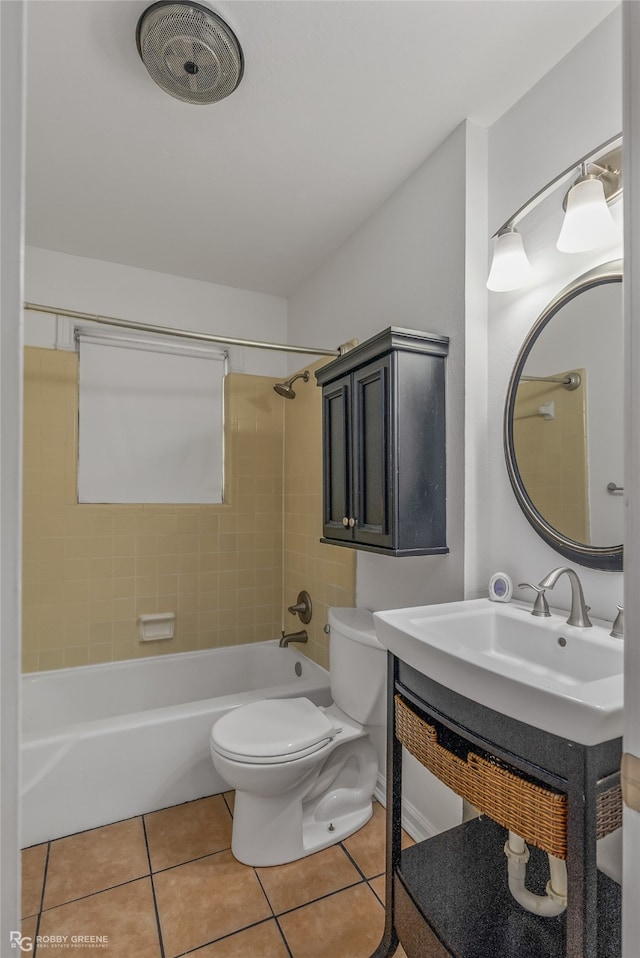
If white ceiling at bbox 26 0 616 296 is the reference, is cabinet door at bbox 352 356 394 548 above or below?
below

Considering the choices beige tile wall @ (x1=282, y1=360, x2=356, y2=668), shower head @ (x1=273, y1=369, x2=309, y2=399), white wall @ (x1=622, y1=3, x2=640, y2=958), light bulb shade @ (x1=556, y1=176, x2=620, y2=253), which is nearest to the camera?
white wall @ (x1=622, y1=3, x2=640, y2=958)

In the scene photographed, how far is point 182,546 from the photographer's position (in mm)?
2793

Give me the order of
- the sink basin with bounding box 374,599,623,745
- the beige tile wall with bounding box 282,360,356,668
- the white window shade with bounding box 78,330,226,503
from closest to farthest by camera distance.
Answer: the sink basin with bounding box 374,599,623,745 → the beige tile wall with bounding box 282,360,356,668 → the white window shade with bounding box 78,330,226,503

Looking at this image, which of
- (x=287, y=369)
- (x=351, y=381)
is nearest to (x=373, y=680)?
(x=351, y=381)

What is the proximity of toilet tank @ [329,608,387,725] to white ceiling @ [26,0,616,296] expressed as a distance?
5.79 ft

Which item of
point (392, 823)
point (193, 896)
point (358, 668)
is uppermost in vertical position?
point (358, 668)

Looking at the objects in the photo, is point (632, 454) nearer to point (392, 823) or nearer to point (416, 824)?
point (392, 823)

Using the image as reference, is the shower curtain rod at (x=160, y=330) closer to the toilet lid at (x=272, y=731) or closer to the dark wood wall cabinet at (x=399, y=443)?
the dark wood wall cabinet at (x=399, y=443)

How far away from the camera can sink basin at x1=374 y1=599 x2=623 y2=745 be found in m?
0.81

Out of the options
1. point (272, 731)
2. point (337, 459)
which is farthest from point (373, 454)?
point (272, 731)

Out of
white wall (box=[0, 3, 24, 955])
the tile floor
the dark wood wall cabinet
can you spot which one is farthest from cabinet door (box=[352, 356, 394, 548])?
white wall (box=[0, 3, 24, 955])

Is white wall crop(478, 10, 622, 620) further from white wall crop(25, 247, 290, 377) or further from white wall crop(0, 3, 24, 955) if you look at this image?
white wall crop(25, 247, 290, 377)

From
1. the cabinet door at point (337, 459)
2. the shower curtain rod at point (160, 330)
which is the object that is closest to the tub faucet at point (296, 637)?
the cabinet door at point (337, 459)

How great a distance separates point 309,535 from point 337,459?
0.82 meters
